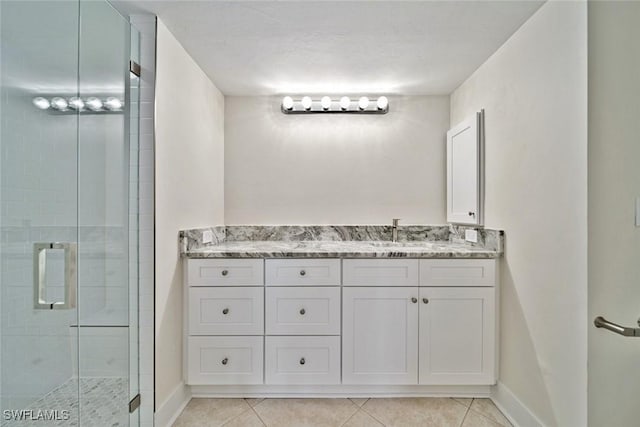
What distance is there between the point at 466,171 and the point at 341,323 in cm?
133

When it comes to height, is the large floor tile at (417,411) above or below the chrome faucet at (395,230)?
below

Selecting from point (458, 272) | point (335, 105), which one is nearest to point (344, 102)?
point (335, 105)

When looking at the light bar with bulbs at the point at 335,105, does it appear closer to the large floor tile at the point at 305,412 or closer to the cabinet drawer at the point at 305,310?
the cabinet drawer at the point at 305,310

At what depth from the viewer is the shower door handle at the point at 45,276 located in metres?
1.20

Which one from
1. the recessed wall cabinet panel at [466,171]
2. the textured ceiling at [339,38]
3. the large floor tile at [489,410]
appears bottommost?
the large floor tile at [489,410]

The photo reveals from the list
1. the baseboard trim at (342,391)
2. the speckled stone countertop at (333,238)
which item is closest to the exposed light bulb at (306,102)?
the speckled stone countertop at (333,238)

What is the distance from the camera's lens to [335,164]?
2.77 m

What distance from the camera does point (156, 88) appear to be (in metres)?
1.71

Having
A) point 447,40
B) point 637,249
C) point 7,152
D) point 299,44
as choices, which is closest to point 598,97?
point 637,249

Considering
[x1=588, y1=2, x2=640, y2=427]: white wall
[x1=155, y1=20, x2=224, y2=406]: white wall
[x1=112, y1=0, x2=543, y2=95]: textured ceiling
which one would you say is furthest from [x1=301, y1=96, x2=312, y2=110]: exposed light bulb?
[x1=588, y1=2, x2=640, y2=427]: white wall

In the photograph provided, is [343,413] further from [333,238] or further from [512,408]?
[333,238]

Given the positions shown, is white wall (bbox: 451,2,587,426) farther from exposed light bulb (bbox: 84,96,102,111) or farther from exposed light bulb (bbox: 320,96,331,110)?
exposed light bulb (bbox: 84,96,102,111)

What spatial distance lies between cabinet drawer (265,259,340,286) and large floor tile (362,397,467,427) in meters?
0.74

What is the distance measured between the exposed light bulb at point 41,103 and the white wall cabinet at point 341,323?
3.41 ft
